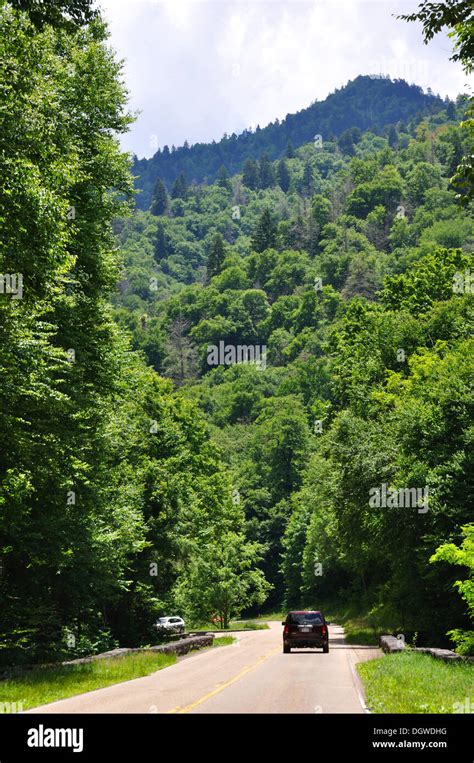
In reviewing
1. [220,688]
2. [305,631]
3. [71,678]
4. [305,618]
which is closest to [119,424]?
[305,618]

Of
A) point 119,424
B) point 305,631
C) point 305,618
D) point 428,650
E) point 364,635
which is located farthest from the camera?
point 364,635

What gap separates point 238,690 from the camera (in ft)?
60.5

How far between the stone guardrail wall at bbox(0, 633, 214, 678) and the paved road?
1.35 m

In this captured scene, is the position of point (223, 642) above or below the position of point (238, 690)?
below

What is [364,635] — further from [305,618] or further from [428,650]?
[428,650]

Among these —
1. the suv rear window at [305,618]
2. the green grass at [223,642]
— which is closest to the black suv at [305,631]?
the suv rear window at [305,618]

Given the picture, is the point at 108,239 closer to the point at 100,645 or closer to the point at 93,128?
the point at 93,128

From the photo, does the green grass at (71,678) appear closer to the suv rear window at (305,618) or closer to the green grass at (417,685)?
the green grass at (417,685)

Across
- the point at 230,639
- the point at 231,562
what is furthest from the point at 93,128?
the point at 231,562

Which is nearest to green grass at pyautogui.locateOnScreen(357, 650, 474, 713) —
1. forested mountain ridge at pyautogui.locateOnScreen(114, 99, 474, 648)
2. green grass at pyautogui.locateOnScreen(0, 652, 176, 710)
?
green grass at pyautogui.locateOnScreen(0, 652, 176, 710)

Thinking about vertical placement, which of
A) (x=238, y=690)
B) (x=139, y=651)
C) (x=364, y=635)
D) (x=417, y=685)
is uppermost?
(x=417, y=685)

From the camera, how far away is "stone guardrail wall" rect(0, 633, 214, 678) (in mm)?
20953

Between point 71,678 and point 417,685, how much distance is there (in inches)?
324
